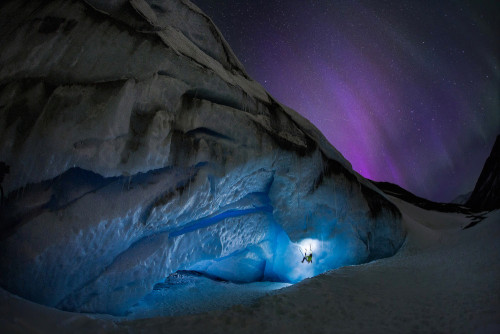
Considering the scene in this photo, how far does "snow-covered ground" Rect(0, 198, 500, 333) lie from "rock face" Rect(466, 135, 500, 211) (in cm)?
2194

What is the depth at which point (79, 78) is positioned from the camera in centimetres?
720

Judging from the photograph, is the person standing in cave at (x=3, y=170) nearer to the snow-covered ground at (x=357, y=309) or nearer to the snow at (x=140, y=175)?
the snow at (x=140, y=175)

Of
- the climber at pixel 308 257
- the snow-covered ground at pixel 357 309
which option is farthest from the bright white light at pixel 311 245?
the snow-covered ground at pixel 357 309

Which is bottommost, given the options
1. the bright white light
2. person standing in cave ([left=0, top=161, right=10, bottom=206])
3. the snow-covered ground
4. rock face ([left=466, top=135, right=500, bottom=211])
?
the snow-covered ground

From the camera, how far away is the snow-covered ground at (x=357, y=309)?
448 cm

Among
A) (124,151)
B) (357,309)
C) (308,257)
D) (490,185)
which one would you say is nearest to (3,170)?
(124,151)

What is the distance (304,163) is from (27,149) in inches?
357

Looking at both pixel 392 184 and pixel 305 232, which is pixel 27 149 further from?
pixel 392 184

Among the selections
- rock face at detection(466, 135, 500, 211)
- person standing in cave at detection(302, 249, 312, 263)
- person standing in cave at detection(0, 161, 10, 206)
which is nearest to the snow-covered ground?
person standing in cave at detection(0, 161, 10, 206)

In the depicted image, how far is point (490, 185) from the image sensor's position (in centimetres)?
2844

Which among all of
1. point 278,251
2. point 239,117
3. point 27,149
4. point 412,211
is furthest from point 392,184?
point 27,149

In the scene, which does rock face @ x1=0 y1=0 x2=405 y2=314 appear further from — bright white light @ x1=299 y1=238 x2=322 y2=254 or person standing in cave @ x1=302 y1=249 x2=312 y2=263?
person standing in cave @ x1=302 y1=249 x2=312 y2=263

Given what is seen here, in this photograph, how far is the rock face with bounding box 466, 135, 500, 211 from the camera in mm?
25561

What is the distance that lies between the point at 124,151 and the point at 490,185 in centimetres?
3670
